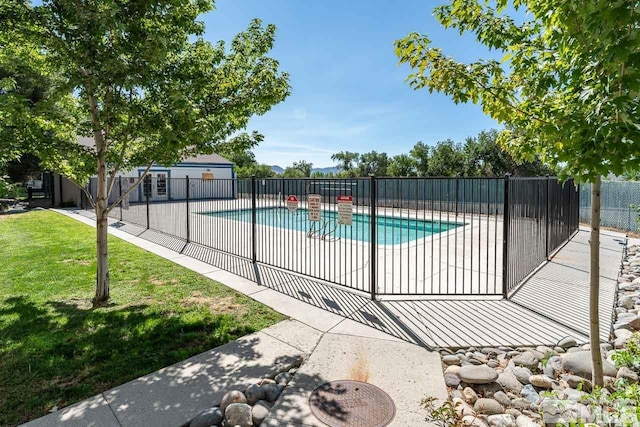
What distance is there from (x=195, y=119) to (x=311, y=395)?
3545 mm

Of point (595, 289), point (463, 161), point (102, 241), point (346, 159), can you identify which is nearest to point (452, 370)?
point (595, 289)

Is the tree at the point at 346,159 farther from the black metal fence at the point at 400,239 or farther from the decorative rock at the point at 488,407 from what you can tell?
the decorative rock at the point at 488,407

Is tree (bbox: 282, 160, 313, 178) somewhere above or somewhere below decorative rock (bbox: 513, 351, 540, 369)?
above

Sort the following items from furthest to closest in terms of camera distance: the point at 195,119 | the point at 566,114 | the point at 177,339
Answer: the point at 195,119, the point at 177,339, the point at 566,114

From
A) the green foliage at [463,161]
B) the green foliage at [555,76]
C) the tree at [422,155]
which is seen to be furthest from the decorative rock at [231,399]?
the tree at [422,155]

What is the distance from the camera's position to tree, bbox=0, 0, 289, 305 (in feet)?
13.2

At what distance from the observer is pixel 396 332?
4148 millimetres

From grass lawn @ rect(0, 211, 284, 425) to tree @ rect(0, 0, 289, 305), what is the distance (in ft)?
2.36

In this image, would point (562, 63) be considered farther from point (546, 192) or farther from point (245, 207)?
point (245, 207)

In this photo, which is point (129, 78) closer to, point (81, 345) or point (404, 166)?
point (81, 345)

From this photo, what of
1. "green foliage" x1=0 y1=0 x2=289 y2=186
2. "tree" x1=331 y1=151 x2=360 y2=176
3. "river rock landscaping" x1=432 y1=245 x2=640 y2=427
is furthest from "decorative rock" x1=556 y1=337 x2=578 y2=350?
"tree" x1=331 y1=151 x2=360 y2=176

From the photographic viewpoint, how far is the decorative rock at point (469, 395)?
113 inches

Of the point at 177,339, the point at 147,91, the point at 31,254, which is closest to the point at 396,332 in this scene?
the point at 177,339

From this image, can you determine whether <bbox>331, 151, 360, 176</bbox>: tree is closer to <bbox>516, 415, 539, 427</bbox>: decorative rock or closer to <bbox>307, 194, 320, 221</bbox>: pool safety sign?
<bbox>307, 194, 320, 221</bbox>: pool safety sign
